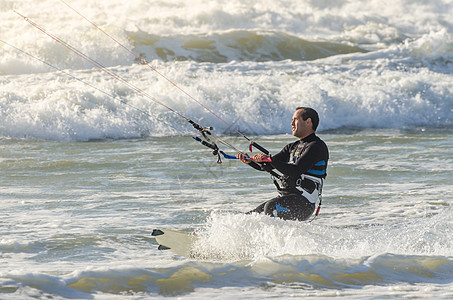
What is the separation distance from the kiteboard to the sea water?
10 centimetres

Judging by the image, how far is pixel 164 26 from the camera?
1281 inches

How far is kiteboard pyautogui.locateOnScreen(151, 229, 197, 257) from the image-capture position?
5656 mm

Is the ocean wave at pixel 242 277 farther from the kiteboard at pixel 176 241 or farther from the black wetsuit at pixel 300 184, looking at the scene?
the kiteboard at pixel 176 241

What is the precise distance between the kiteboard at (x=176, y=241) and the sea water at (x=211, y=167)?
0.32 ft

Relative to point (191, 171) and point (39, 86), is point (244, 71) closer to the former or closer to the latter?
point (39, 86)

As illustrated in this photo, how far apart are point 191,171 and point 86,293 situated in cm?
636

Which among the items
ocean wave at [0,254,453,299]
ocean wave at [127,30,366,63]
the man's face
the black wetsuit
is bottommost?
ocean wave at [0,254,453,299]

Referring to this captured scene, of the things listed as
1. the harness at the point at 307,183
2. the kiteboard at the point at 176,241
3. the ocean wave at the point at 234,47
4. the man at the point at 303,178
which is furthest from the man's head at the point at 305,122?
the ocean wave at the point at 234,47

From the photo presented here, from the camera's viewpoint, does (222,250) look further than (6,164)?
No

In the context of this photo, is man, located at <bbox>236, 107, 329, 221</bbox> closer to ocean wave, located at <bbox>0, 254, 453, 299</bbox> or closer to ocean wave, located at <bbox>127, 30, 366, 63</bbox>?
ocean wave, located at <bbox>0, 254, 453, 299</bbox>

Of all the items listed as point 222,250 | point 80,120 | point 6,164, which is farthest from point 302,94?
point 222,250

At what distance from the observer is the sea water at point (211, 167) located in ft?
16.0

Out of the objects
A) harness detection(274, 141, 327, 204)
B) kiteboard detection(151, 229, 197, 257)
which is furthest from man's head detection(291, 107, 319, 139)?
kiteboard detection(151, 229, 197, 257)

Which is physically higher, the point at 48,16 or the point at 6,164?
the point at 48,16
